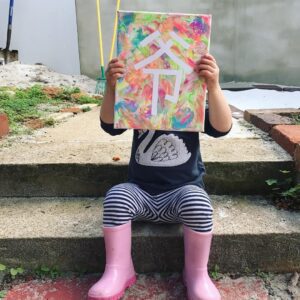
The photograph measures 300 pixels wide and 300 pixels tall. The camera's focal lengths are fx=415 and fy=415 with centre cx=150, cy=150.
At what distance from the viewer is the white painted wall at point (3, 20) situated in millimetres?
5281

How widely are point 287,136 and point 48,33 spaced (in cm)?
390

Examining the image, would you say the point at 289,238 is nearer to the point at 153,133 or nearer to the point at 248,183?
the point at 248,183

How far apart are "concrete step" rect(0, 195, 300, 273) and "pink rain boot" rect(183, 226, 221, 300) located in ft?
0.34

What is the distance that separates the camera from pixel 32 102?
10.7 feet

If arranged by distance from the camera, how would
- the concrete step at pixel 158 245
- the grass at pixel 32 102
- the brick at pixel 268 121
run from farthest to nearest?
1. the grass at pixel 32 102
2. the brick at pixel 268 121
3. the concrete step at pixel 158 245

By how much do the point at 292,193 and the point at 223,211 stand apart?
11.1 inches

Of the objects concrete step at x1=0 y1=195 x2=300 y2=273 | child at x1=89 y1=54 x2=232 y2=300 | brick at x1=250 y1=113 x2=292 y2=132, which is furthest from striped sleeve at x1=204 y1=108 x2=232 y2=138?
brick at x1=250 y1=113 x2=292 y2=132

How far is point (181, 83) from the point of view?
1.34 metres

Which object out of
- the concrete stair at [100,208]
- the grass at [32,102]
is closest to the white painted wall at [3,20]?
the grass at [32,102]

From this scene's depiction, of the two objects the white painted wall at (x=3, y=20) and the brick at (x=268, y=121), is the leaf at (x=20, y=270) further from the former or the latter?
the white painted wall at (x=3, y=20)

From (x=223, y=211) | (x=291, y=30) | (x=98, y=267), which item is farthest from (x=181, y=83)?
(x=291, y=30)

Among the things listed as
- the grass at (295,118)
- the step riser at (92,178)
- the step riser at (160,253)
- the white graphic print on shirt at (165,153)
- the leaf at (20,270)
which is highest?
the white graphic print on shirt at (165,153)

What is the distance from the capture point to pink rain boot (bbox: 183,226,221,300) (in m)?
1.34

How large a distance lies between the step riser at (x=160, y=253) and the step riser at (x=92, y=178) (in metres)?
0.34
